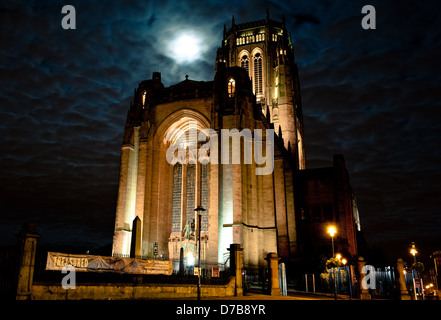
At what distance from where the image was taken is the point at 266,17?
61125 millimetres

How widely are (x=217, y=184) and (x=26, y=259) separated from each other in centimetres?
2163

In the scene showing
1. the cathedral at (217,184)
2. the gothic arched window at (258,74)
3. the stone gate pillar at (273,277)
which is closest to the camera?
the stone gate pillar at (273,277)

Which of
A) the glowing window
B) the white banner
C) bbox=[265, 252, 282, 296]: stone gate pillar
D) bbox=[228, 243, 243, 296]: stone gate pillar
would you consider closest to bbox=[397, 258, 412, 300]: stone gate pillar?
bbox=[265, 252, 282, 296]: stone gate pillar

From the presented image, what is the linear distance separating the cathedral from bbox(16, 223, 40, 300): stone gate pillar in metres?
19.2

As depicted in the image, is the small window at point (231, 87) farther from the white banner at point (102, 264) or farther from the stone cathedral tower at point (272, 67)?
the white banner at point (102, 264)

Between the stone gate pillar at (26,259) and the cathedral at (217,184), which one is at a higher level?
the cathedral at (217,184)

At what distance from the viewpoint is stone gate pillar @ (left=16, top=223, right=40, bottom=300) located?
10984mm

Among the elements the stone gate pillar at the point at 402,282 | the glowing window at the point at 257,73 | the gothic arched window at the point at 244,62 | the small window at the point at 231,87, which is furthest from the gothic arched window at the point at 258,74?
the stone gate pillar at the point at 402,282

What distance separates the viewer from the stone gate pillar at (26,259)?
11.0 m

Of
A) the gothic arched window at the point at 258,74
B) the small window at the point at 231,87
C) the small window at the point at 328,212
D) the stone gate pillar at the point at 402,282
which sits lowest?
the stone gate pillar at the point at 402,282

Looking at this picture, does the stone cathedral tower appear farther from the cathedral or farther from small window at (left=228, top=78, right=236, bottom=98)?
small window at (left=228, top=78, right=236, bottom=98)

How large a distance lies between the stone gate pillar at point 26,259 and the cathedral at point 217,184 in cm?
1916

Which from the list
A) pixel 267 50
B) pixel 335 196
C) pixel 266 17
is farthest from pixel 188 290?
pixel 266 17
